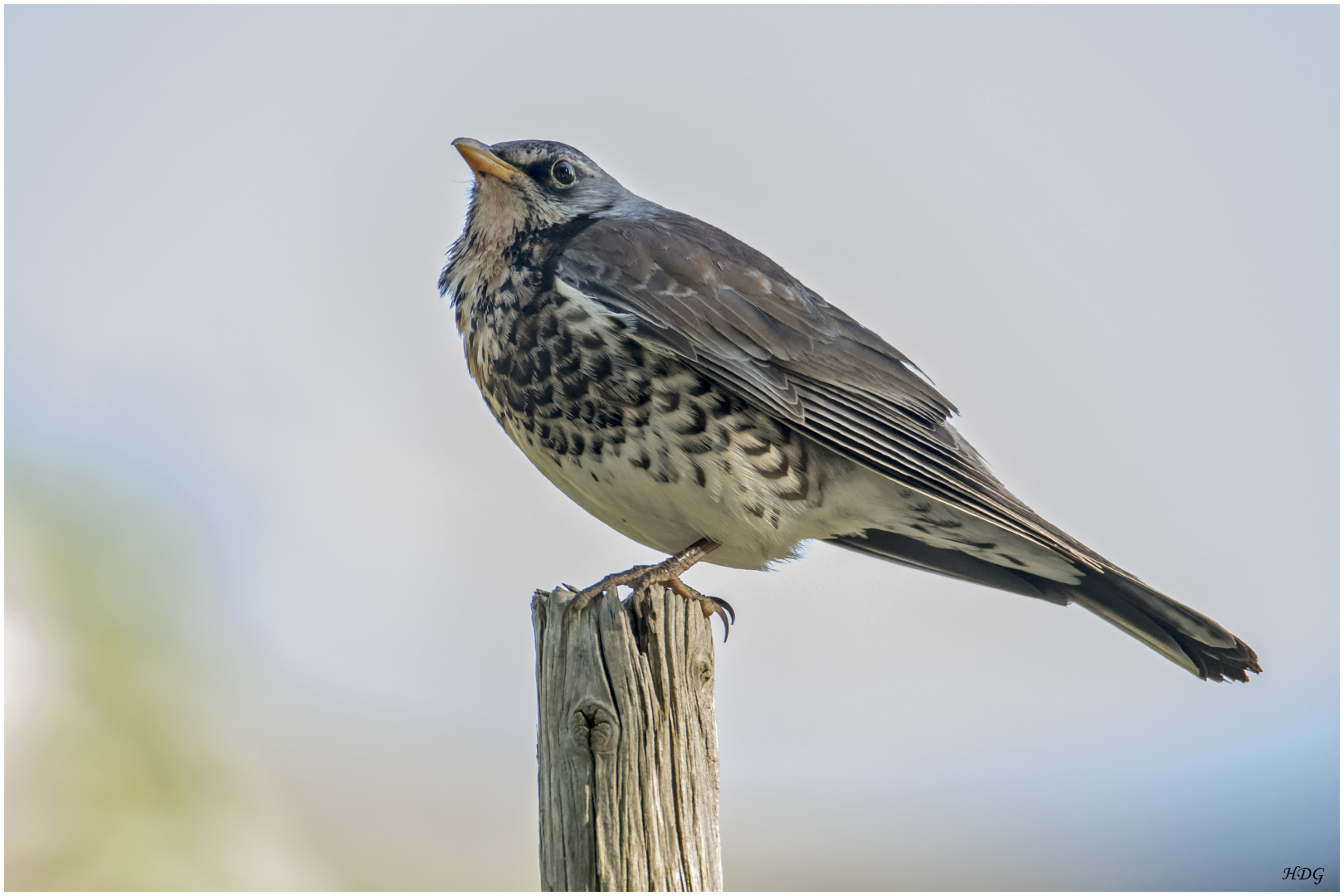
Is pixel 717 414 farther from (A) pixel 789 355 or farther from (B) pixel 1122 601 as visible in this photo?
(B) pixel 1122 601

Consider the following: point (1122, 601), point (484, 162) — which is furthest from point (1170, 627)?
point (484, 162)

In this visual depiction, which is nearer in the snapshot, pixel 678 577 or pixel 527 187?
pixel 678 577

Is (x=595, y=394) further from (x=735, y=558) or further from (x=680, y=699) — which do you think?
(x=680, y=699)

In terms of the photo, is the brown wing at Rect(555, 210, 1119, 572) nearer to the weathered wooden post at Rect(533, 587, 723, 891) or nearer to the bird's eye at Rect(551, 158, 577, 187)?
the bird's eye at Rect(551, 158, 577, 187)

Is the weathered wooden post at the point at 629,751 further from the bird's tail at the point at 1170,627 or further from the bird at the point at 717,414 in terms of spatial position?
the bird's tail at the point at 1170,627

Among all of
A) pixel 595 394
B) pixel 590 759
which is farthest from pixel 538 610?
pixel 595 394

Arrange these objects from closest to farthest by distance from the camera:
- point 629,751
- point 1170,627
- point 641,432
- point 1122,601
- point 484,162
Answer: point 629,751, point 641,432, point 1170,627, point 1122,601, point 484,162
